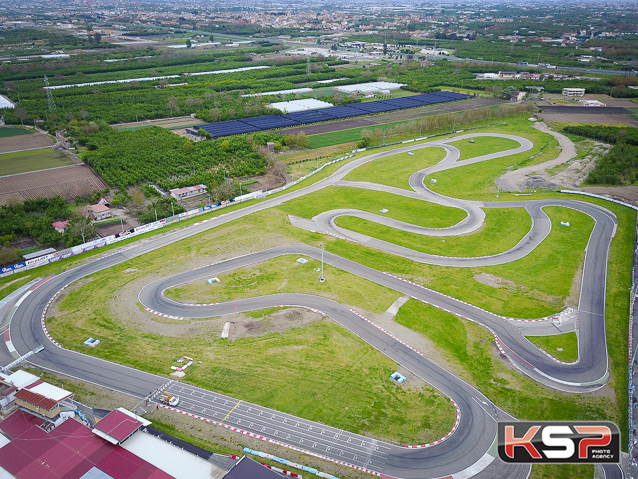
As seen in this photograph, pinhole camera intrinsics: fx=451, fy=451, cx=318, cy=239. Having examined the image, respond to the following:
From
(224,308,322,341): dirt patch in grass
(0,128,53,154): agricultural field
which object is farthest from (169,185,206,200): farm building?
(0,128,53,154): agricultural field

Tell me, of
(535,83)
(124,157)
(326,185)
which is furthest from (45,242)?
(535,83)

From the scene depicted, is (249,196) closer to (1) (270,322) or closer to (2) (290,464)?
(1) (270,322)

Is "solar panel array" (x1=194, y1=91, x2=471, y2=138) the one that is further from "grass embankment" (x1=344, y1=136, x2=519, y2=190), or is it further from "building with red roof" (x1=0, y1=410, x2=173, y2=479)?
"building with red roof" (x1=0, y1=410, x2=173, y2=479)

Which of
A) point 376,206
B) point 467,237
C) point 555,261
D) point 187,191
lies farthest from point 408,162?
point 187,191

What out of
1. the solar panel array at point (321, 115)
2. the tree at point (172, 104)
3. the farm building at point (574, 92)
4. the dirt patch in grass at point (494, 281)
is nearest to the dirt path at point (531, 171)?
the dirt patch in grass at point (494, 281)

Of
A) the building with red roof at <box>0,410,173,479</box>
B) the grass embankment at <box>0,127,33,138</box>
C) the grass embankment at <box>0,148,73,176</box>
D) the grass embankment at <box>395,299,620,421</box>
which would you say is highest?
the grass embankment at <box>0,127,33,138</box>
